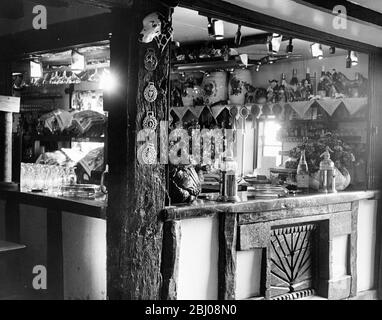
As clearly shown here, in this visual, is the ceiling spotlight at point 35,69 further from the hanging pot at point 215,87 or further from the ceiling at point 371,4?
the hanging pot at point 215,87

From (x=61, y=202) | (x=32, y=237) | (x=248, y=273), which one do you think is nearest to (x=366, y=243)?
(x=248, y=273)

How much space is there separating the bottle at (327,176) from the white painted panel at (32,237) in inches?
98.6

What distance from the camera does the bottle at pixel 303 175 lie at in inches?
195

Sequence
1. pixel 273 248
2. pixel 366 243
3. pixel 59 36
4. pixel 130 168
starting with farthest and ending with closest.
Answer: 1. pixel 366 243
2. pixel 273 248
3. pixel 59 36
4. pixel 130 168

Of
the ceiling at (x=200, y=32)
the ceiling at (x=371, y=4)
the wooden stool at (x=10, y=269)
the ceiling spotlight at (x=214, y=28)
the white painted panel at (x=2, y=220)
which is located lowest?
the wooden stool at (x=10, y=269)

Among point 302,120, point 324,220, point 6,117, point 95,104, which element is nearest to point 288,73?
point 302,120

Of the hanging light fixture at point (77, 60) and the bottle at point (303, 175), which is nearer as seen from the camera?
the hanging light fixture at point (77, 60)

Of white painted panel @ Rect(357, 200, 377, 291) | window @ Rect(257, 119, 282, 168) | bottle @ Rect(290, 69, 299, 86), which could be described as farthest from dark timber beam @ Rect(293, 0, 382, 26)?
window @ Rect(257, 119, 282, 168)

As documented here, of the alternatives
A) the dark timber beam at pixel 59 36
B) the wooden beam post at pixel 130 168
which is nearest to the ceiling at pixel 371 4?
the wooden beam post at pixel 130 168

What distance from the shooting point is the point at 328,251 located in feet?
15.5

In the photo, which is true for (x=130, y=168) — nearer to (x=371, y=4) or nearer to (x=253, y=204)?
(x=253, y=204)

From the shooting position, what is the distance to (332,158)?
17.4 feet

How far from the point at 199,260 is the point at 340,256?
1887mm
